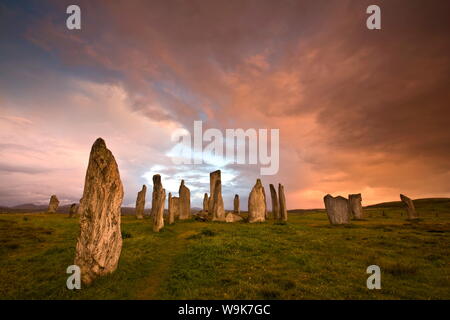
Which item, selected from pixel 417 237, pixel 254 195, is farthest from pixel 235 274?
pixel 254 195

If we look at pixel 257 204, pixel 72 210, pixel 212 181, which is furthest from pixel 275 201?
pixel 72 210

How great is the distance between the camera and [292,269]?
13359mm

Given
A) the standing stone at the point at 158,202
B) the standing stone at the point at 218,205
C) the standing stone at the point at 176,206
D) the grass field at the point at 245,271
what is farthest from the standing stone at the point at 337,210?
the standing stone at the point at 176,206

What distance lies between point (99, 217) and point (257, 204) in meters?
30.3

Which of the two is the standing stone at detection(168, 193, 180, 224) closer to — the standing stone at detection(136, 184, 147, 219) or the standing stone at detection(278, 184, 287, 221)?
the standing stone at detection(136, 184, 147, 219)

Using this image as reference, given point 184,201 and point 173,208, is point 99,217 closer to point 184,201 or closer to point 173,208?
point 173,208

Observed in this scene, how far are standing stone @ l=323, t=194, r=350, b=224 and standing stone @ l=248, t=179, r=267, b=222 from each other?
403 inches

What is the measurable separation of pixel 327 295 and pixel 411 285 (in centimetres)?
509

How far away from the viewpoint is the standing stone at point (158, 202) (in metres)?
28.1

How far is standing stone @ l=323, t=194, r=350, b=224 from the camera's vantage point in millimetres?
36062

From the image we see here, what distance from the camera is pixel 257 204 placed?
40031 millimetres

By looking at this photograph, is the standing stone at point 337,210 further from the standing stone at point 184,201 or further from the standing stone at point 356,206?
the standing stone at point 184,201

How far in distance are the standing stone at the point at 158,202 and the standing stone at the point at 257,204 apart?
15354 millimetres

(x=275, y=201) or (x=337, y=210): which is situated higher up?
(x=275, y=201)
